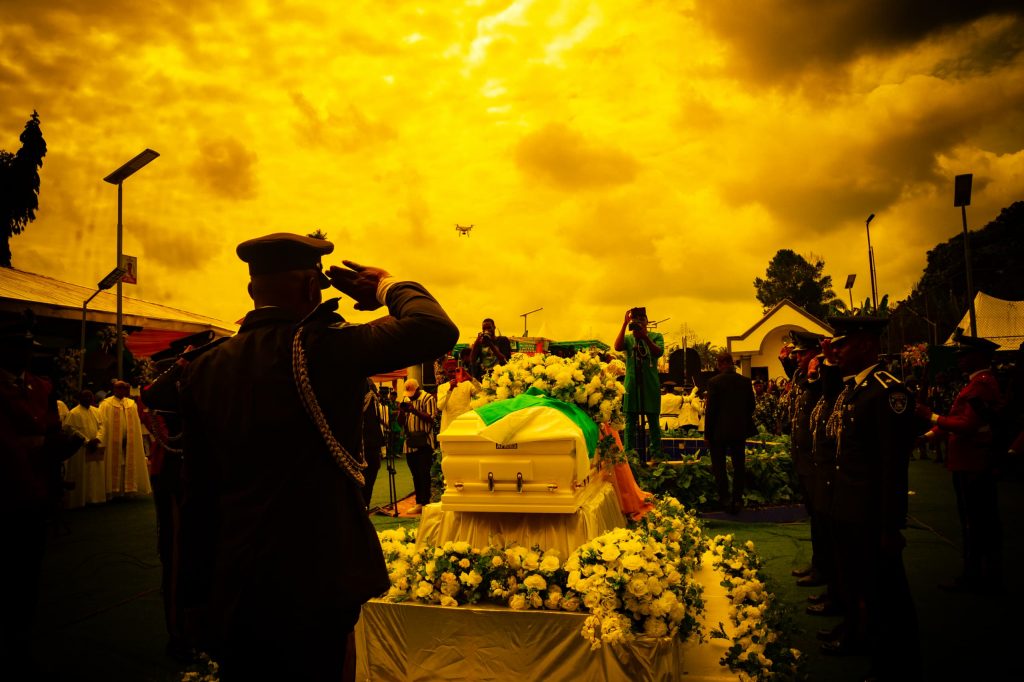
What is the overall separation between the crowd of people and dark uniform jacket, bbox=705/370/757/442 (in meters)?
0.49

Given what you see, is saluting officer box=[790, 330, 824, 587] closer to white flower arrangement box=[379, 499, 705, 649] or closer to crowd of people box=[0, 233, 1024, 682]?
crowd of people box=[0, 233, 1024, 682]

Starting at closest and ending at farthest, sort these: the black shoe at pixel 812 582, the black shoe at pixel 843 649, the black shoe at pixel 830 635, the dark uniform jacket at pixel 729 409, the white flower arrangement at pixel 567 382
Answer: the black shoe at pixel 843 649, the black shoe at pixel 830 635, the white flower arrangement at pixel 567 382, the black shoe at pixel 812 582, the dark uniform jacket at pixel 729 409

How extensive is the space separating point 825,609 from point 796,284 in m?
62.1

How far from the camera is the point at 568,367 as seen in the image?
5246 millimetres

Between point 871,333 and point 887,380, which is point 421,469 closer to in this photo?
point 871,333

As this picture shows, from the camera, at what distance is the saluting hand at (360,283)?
6.27ft

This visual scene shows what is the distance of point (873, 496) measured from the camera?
3.54m

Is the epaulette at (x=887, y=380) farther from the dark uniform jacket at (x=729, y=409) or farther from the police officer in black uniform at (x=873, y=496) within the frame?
the dark uniform jacket at (x=729, y=409)

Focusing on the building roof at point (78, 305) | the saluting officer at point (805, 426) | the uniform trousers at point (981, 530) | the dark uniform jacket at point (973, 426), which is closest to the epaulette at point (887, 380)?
the saluting officer at point (805, 426)

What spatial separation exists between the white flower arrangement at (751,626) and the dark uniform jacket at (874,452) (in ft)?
2.50

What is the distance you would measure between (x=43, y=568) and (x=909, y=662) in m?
7.58

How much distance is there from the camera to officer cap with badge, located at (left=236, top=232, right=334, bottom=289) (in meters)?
1.89

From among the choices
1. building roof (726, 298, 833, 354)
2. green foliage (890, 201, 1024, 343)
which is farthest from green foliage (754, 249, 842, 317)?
building roof (726, 298, 833, 354)

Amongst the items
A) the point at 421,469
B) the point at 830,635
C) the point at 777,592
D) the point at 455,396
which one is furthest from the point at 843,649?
the point at 421,469
